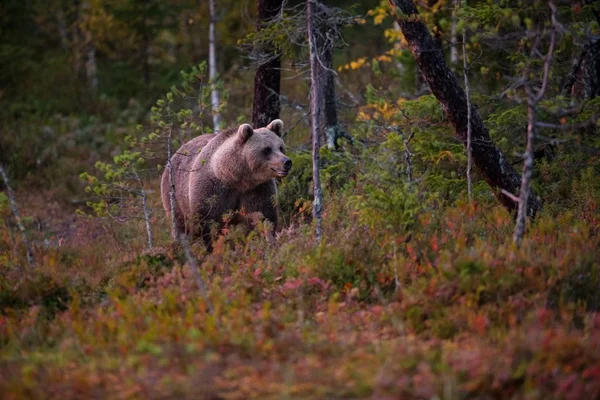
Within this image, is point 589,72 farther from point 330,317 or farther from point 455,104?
point 330,317

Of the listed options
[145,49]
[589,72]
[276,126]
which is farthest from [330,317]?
[145,49]

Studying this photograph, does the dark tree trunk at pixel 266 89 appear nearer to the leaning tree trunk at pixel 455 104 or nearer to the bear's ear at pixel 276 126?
the bear's ear at pixel 276 126

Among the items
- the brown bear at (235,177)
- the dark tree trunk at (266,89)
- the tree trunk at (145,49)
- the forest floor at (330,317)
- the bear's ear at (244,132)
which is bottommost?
the forest floor at (330,317)

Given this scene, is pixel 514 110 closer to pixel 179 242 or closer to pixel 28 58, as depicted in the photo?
pixel 179 242

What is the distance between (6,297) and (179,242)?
1.94 metres

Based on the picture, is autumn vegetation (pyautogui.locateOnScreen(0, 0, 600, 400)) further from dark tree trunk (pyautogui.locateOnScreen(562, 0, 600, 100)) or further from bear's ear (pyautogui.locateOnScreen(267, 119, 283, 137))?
bear's ear (pyautogui.locateOnScreen(267, 119, 283, 137))

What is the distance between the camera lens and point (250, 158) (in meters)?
9.44

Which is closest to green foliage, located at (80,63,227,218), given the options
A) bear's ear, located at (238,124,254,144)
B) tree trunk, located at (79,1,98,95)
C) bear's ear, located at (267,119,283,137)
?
bear's ear, located at (238,124,254,144)

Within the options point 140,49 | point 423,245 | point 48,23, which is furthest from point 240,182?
point 48,23

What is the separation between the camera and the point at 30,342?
6301 millimetres

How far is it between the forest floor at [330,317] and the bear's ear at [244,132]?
5.03 feet

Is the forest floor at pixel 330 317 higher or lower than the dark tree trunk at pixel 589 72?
lower

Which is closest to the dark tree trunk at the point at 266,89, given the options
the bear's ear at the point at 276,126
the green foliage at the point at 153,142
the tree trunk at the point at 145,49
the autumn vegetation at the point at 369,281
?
the autumn vegetation at the point at 369,281

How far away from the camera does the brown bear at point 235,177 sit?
31.0 ft
